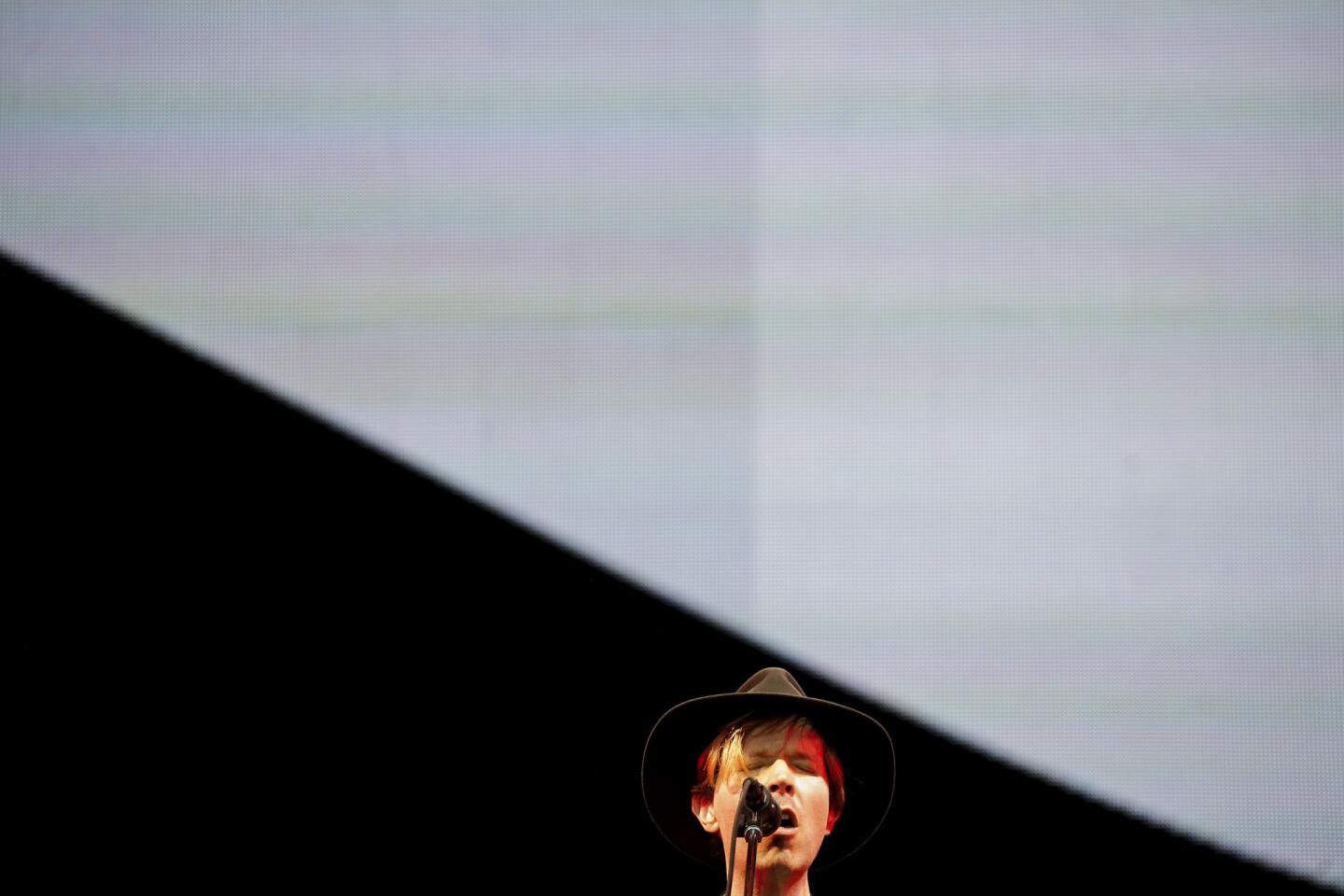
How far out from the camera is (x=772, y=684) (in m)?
2.64

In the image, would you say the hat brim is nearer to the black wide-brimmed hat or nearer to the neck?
the black wide-brimmed hat

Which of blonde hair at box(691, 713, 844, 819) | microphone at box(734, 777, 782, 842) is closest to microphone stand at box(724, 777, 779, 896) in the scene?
microphone at box(734, 777, 782, 842)

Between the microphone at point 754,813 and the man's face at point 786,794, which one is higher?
the microphone at point 754,813

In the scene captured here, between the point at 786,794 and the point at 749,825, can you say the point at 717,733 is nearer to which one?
the point at 786,794

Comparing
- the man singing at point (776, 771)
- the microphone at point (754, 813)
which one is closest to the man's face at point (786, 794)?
the man singing at point (776, 771)

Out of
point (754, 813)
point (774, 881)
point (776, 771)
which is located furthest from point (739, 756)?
point (754, 813)

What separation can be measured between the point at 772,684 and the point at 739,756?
153 mm

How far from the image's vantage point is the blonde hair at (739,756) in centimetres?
255

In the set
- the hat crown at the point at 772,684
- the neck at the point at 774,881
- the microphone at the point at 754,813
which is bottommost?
the neck at the point at 774,881

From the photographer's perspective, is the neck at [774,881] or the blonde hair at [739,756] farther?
the blonde hair at [739,756]

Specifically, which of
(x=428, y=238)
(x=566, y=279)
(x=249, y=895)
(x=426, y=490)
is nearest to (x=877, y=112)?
(x=566, y=279)

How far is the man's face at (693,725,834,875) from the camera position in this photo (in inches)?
93.7

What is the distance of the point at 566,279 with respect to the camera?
3.65 metres

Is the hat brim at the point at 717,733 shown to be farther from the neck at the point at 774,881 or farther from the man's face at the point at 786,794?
the neck at the point at 774,881
